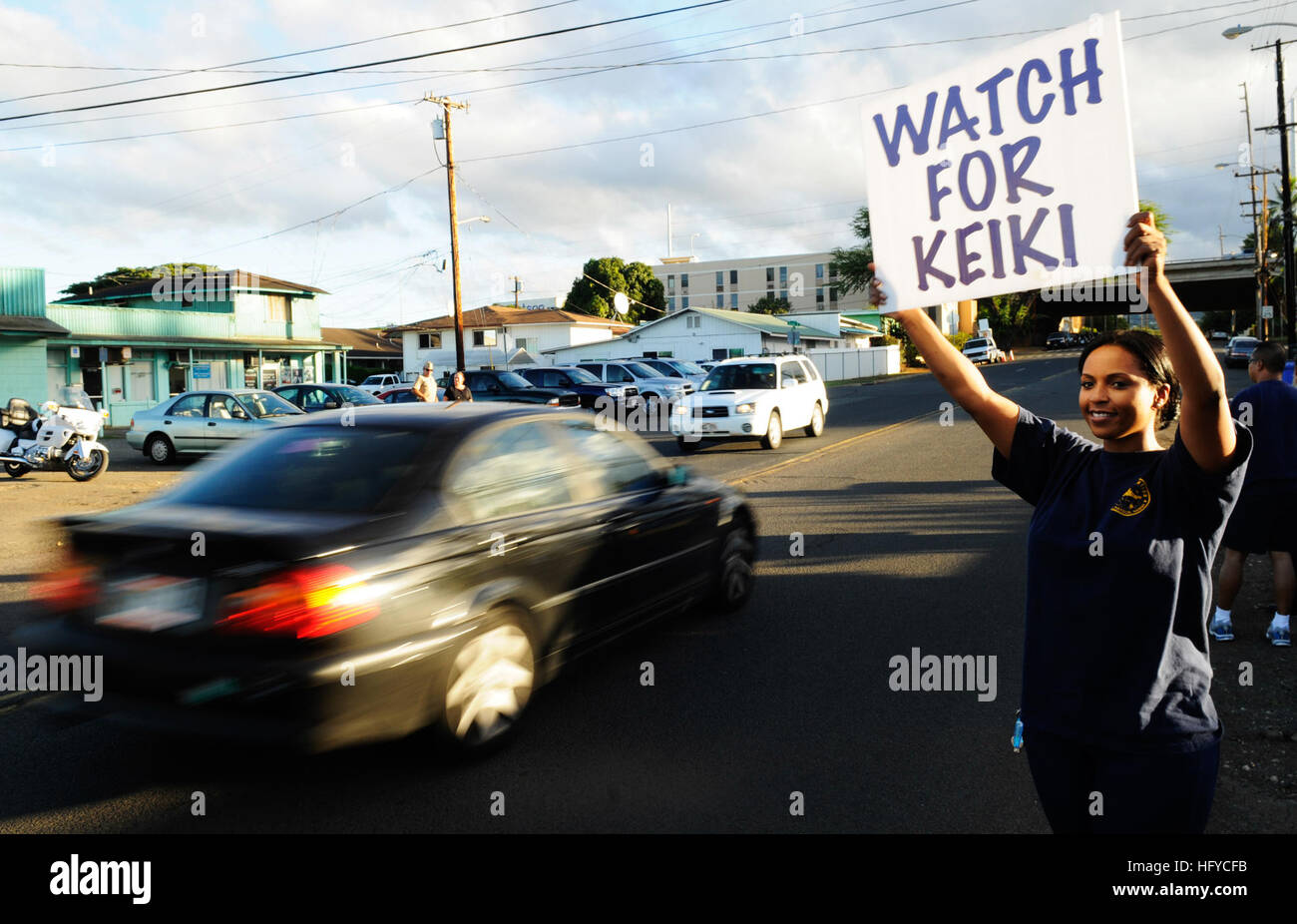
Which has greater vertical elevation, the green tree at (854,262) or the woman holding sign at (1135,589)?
the green tree at (854,262)

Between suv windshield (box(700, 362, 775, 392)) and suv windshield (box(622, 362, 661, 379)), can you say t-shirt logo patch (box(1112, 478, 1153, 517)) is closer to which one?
suv windshield (box(700, 362, 775, 392))

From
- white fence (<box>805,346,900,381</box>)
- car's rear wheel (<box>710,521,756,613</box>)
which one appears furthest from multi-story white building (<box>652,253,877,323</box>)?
car's rear wheel (<box>710,521,756,613</box>)

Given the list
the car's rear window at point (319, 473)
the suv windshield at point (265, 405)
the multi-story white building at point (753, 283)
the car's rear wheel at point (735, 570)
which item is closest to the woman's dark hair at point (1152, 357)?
the car's rear window at point (319, 473)

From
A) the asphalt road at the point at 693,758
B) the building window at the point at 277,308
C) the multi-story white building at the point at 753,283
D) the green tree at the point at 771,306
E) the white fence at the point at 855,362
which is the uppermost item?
the multi-story white building at the point at 753,283

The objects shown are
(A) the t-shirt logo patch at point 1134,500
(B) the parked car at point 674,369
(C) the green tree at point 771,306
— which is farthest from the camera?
(C) the green tree at point 771,306

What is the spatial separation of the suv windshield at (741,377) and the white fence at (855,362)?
110ft

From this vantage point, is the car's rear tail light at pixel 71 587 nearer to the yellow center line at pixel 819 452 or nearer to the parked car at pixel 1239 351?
the yellow center line at pixel 819 452

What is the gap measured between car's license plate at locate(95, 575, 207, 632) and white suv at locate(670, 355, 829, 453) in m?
14.7

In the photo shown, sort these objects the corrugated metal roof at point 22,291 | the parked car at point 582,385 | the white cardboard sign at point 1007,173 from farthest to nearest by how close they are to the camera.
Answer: the corrugated metal roof at point 22,291 → the parked car at point 582,385 → the white cardboard sign at point 1007,173

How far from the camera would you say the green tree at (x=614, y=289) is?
87500 millimetres

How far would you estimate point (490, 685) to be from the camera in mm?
4508

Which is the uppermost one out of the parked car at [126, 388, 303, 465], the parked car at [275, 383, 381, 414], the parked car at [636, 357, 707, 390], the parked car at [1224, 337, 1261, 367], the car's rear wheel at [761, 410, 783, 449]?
the parked car at [1224, 337, 1261, 367]

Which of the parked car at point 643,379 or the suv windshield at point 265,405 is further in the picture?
the parked car at point 643,379

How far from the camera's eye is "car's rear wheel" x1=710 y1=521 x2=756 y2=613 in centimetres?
671
